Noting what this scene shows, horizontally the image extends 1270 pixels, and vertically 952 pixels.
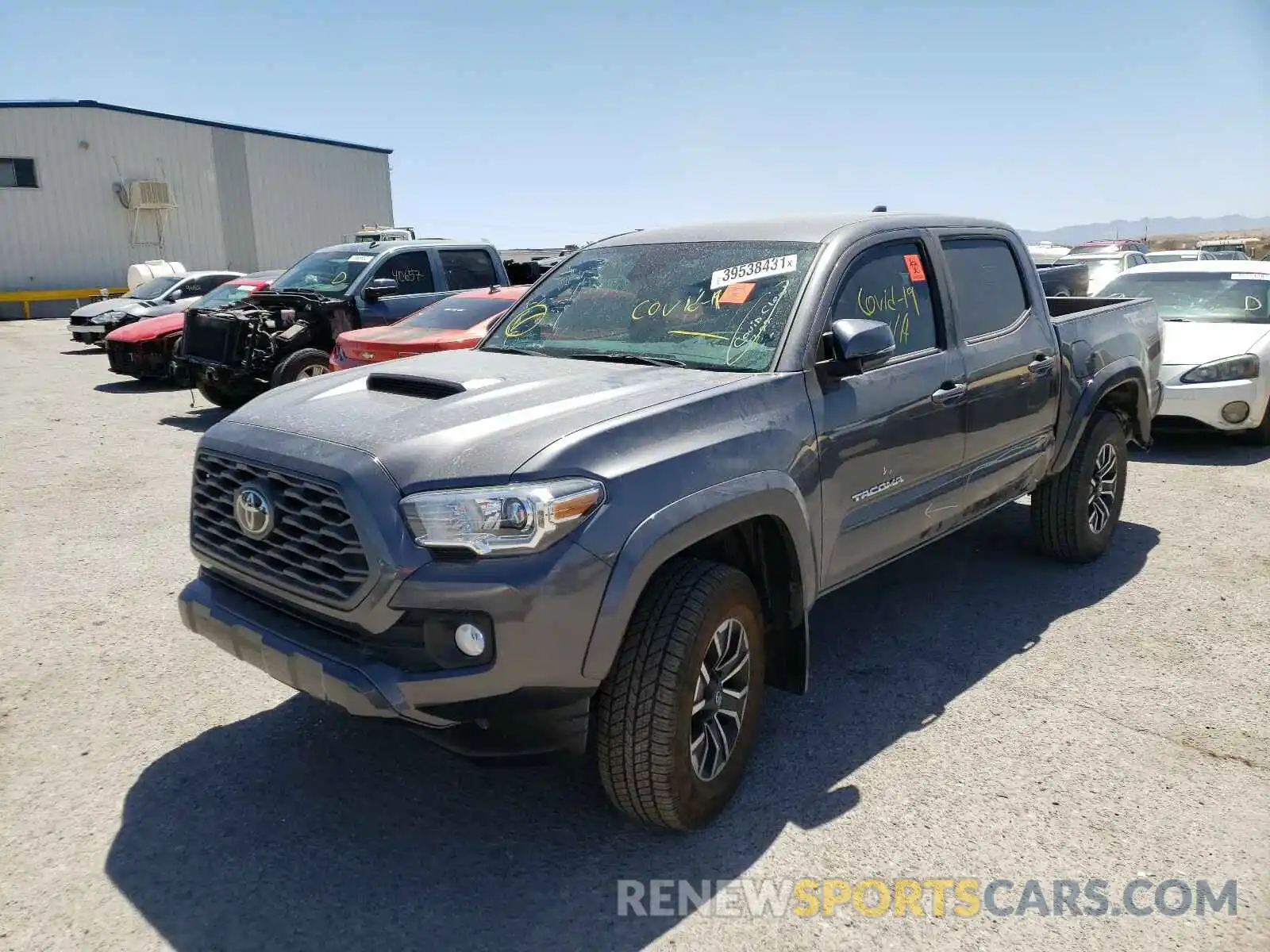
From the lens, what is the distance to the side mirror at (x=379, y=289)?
10.1m

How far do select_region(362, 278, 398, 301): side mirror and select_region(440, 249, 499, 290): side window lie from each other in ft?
4.58

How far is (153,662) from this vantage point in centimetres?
432

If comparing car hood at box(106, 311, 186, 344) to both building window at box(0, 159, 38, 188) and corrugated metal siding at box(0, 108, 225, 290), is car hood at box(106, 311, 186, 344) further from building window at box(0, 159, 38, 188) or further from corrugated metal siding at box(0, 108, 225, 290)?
building window at box(0, 159, 38, 188)

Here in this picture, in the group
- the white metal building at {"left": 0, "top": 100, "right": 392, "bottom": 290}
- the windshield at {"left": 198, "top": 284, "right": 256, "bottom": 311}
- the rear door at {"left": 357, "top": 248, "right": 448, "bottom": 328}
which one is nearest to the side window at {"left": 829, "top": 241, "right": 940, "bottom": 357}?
the rear door at {"left": 357, "top": 248, "right": 448, "bottom": 328}

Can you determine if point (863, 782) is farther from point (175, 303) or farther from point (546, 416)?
point (175, 303)

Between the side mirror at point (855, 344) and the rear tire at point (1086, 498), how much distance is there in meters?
2.35

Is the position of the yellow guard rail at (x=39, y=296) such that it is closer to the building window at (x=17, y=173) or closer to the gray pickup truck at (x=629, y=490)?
the building window at (x=17, y=173)

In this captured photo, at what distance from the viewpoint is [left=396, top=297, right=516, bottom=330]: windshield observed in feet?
30.2

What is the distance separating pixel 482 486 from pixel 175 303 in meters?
16.7

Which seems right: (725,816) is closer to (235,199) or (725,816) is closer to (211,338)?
(211,338)

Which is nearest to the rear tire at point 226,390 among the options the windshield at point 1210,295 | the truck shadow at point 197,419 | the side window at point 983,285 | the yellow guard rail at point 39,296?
the truck shadow at point 197,419

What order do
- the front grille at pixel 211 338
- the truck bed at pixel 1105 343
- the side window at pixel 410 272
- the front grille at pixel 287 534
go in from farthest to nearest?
the side window at pixel 410 272
the front grille at pixel 211 338
the truck bed at pixel 1105 343
the front grille at pixel 287 534

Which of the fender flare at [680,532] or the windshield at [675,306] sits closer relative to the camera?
the fender flare at [680,532]

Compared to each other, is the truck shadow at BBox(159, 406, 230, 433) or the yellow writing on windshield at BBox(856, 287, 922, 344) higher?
the yellow writing on windshield at BBox(856, 287, 922, 344)
